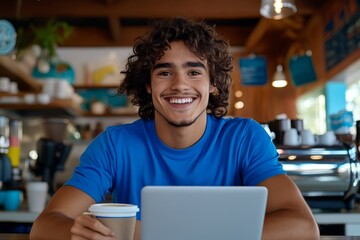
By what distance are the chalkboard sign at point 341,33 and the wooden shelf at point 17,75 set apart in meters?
3.11

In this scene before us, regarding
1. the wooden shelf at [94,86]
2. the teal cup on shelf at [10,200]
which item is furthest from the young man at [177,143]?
the wooden shelf at [94,86]

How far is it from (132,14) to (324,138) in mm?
4214

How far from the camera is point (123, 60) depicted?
4.14 m

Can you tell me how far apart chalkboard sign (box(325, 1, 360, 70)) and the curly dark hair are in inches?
132

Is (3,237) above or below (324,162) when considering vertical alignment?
below

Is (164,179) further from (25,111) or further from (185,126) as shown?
(25,111)

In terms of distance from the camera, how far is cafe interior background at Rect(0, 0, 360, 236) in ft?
15.9

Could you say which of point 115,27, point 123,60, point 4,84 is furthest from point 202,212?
point 115,27

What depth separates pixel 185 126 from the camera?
60.6 inches

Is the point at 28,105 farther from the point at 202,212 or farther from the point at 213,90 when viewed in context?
the point at 202,212

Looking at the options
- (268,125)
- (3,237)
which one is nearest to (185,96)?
(3,237)

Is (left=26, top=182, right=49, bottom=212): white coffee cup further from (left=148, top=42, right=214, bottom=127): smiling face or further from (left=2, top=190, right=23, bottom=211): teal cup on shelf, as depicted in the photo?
(left=148, top=42, right=214, bottom=127): smiling face

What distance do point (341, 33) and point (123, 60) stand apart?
8.03ft

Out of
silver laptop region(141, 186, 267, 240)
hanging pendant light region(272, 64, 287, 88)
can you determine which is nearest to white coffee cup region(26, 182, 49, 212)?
silver laptop region(141, 186, 267, 240)
